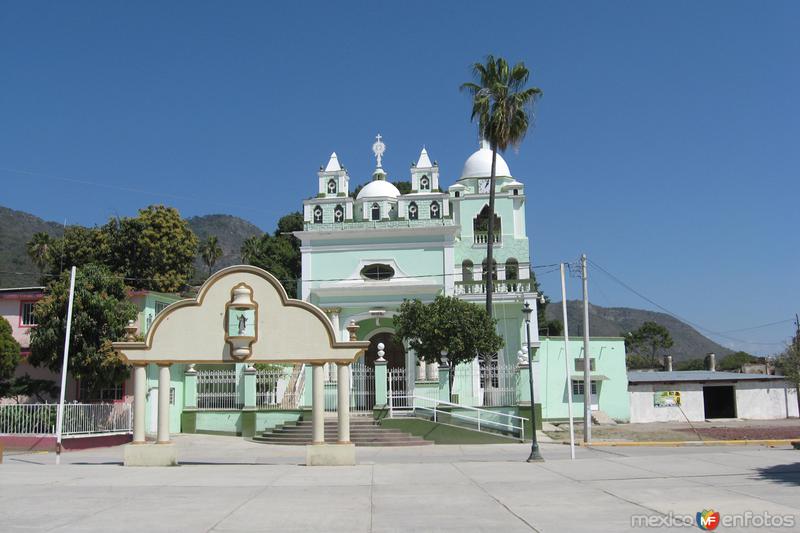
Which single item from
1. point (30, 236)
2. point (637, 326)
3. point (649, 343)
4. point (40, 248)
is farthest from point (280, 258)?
point (637, 326)

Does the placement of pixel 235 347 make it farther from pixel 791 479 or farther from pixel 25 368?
pixel 25 368

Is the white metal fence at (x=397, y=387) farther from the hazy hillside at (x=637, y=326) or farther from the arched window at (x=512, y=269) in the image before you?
the hazy hillside at (x=637, y=326)

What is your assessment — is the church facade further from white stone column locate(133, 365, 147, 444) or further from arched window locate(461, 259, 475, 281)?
white stone column locate(133, 365, 147, 444)

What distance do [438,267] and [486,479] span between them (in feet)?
69.3

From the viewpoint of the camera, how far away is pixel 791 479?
14.9m

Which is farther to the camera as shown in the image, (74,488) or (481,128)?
(481,128)

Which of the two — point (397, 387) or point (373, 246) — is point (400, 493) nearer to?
point (397, 387)

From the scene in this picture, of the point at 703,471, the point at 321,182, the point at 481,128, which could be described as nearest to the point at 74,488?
the point at 703,471

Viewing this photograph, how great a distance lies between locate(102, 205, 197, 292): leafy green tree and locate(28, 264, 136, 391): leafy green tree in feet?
66.5

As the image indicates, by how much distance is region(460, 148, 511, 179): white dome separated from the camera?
41312 millimetres

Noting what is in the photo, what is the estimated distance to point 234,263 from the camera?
468 ft

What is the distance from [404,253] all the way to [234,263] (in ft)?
362

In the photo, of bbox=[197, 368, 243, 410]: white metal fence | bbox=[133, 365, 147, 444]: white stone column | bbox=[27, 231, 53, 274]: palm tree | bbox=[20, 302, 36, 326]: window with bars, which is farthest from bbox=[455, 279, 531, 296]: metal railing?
bbox=[27, 231, 53, 274]: palm tree

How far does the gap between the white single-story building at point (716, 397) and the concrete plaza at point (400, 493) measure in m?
19.5
